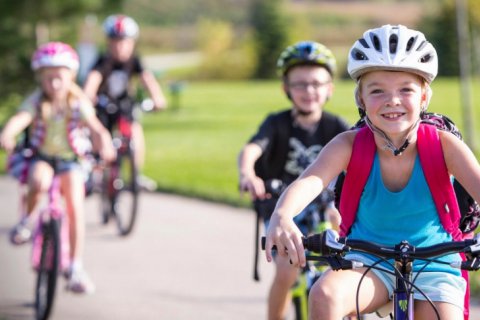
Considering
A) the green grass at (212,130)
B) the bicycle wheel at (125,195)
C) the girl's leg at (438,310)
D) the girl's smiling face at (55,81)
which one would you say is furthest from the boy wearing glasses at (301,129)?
the green grass at (212,130)

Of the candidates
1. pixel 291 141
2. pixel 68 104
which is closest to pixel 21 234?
pixel 68 104

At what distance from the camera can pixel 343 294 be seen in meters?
3.87

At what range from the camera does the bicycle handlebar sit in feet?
12.0

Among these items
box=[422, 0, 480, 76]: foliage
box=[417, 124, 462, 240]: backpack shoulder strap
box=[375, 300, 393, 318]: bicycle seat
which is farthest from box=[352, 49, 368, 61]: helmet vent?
box=[422, 0, 480, 76]: foliage

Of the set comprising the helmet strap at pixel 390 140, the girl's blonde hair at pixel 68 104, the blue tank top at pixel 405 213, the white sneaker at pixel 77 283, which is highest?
the girl's blonde hair at pixel 68 104

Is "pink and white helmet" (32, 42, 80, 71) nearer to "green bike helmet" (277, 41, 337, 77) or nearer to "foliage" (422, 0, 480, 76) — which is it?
"green bike helmet" (277, 41, 337, 77)

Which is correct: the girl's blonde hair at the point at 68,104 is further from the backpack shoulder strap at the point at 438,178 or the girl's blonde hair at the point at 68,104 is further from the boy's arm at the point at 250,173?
the backpack shoulder strap at the point at 438,178

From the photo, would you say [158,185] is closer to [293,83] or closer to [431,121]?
[293,83]

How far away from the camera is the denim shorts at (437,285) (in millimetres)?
4008

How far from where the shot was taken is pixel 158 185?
1373 centimetres

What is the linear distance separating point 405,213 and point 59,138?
423 centimetres

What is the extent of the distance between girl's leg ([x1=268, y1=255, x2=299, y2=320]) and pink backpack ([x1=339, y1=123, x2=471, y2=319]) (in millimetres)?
1578

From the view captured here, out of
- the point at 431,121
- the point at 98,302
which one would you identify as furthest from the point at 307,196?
the point at 98,302

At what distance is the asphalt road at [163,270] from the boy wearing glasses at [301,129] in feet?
4.19
